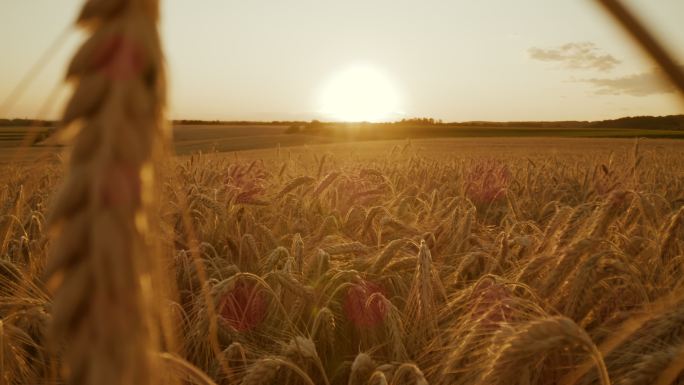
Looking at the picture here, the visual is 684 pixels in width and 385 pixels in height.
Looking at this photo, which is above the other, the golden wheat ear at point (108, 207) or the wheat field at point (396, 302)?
the golden wheat ear at point (108, 207)

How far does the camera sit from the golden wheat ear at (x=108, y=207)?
1.25 ft

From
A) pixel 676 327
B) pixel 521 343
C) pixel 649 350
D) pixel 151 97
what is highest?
pixel 151 97

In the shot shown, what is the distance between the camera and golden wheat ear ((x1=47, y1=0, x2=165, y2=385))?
1.25 ft

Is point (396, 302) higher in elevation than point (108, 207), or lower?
lower

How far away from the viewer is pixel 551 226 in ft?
9.02

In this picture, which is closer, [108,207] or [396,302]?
[108,207]

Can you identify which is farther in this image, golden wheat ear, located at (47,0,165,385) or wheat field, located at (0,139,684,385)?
wheat field, located at (0,139,684,385)

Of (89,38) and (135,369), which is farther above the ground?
(89,38)

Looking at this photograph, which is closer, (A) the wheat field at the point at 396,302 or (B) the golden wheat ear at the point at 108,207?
(B) the golden wheat ear at the point at 108,207

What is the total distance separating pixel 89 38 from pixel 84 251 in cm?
17

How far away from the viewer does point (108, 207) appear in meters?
0.39

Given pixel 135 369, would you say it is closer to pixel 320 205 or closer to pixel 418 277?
pixel 418 277

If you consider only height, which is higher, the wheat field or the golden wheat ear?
the golden wheat ear

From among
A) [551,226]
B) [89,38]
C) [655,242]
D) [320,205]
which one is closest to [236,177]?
[320,205]
